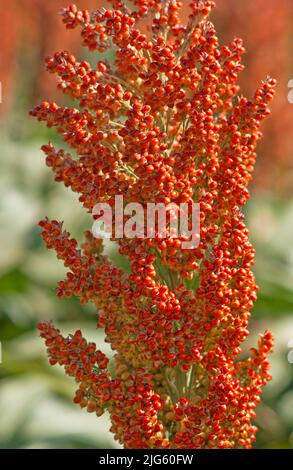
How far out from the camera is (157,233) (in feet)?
8.64

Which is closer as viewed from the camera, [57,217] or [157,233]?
[157,233]

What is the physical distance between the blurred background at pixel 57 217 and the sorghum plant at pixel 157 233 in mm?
2068

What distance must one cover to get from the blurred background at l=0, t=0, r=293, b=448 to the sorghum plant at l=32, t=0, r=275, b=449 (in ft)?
6.78

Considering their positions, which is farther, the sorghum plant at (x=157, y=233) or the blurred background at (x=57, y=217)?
the blurred background at (x=57, y=217)

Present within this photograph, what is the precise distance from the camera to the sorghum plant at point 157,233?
2652mm

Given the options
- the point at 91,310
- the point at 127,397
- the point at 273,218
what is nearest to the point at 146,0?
the point at 127,397

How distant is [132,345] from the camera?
8.95ft

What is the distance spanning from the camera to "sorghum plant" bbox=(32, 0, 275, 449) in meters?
2.65

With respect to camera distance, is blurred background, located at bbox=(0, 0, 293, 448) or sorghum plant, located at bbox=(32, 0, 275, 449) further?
blurred background, located at bbox=(0, 0, 293, 448)

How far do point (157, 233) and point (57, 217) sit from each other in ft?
15.1

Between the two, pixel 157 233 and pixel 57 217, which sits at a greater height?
pixel 57 217

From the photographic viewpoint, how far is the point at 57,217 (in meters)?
7.19

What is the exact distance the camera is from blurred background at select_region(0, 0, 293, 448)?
5.18 meters

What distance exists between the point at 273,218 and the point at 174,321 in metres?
4.99
